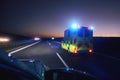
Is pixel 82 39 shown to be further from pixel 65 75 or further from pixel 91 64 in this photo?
pixel 65 75

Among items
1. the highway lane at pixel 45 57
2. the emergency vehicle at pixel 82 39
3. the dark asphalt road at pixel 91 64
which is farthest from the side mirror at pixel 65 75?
the emergency vehicle at pixel 82 39

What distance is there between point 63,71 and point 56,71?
0.14m

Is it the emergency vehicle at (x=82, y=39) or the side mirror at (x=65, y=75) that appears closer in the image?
the side mirror at (x=65, y=75)

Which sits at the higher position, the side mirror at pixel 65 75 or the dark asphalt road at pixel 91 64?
the side mirror at pixel 65 75

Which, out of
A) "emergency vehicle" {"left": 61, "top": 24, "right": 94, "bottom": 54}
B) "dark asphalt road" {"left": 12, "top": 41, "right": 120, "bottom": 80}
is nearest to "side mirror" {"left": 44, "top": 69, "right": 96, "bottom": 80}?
"dark asphalt road" {"left": 12, "top": 41, "right": 120, "bottom": 80}

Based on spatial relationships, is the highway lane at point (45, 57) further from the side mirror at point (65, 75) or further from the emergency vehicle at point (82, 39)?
the side mirror at point (65, 75)

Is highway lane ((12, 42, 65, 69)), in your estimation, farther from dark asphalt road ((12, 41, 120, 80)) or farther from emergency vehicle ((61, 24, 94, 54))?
emergency vehicle ((61, 24, 94, 54))

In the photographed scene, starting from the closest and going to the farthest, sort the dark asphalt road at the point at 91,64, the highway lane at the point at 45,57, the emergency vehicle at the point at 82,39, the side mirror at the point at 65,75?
the side mirror at the point at 65,75, the dark asphalt road at the point at 91,64, the highway lane at the point at 45,57, the emergency vehicle at the point at 82,39

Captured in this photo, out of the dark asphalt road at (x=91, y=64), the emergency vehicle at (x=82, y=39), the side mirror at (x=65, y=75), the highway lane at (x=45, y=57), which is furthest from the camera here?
the emergency vehicle at (x=82, y=39)

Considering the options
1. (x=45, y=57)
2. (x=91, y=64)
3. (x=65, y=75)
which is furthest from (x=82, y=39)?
(x=65, y=75)

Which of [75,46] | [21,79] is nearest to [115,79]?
[21,79]

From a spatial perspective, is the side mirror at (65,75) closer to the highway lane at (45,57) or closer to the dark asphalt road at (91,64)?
the dark asphalt road at (91,64)

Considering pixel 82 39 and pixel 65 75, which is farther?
pixel 82 39

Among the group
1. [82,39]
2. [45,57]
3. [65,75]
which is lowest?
[45,57]
